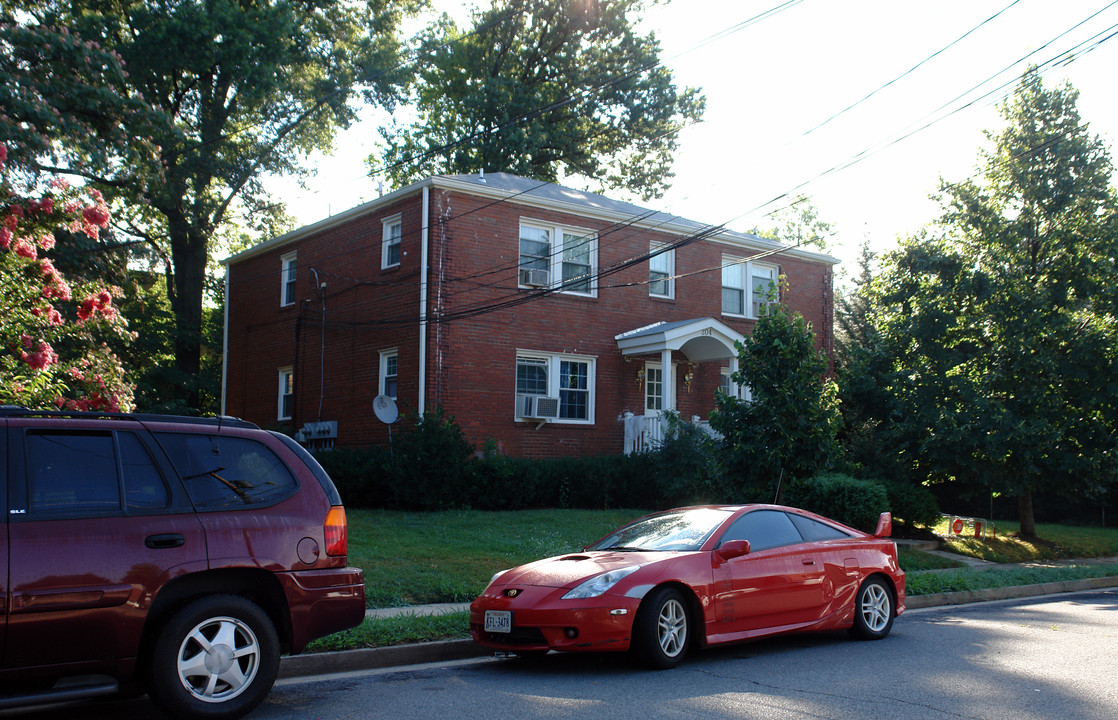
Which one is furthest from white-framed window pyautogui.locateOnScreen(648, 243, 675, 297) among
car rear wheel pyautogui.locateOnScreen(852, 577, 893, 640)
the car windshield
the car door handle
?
the car door handle

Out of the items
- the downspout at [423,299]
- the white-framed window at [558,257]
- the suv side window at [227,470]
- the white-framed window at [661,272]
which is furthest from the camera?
the white-framed window at [661,272]

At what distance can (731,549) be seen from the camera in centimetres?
811

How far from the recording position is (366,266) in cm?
2355

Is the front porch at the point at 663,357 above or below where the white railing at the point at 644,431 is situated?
above

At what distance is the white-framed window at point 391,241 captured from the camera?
2267cm

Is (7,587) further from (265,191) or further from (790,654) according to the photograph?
(265,191)

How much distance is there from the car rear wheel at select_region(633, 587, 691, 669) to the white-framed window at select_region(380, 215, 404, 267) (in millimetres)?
16048

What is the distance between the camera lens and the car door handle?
545cm

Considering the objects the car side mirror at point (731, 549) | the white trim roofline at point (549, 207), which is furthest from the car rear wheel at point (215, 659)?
the white trim roofline at point (549, 207)

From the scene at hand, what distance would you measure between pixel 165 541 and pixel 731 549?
14.7 ft

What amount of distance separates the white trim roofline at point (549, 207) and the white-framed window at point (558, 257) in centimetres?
54

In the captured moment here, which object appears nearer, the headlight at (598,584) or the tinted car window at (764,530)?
the headlight at (598,584)

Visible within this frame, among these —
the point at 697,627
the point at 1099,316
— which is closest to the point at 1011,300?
the point at 1099,316

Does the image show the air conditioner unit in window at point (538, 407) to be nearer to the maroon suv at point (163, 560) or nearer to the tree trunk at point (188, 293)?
the tree trunk at point (188, 293)
